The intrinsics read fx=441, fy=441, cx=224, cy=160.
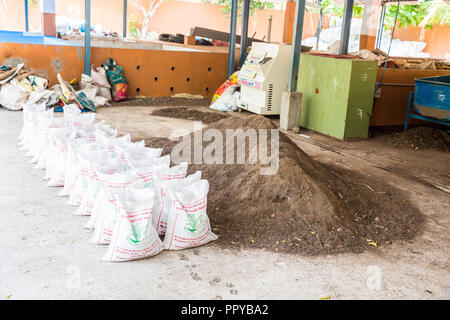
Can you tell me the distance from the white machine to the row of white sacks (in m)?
4.70

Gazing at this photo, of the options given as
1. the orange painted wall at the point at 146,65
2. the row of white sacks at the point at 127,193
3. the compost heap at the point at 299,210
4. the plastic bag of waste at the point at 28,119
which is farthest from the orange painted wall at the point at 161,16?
the compost heap at the point at 299,210

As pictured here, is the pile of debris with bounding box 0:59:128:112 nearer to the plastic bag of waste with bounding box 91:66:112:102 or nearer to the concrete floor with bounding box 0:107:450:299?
the plastic bag of waste with bounding box 91:66:112:102

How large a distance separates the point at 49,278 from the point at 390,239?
2.81m

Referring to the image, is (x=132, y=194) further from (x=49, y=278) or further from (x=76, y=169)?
(x=76, y=169)

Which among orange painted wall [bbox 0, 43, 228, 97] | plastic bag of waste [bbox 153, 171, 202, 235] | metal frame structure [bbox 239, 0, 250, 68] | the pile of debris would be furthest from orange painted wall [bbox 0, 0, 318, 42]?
plastic bag of waste [bbox 153, 171, 202, 235]

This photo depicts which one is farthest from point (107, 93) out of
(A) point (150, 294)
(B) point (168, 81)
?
(A) point (150, 294)

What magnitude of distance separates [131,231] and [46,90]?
6214mm

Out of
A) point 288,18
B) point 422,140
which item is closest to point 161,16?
point 288,18

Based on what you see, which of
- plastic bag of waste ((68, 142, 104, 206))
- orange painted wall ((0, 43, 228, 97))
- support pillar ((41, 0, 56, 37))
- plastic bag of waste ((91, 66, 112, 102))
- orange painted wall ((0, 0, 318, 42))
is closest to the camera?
plastic bag of waste ((68, 142, 104, 206))

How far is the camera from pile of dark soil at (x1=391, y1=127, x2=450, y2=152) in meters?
7.64

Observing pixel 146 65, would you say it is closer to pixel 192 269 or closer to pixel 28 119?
pixel 28 119

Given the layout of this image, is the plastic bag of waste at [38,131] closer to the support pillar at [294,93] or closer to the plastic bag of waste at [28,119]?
the plastic bag of waste at [28,119]

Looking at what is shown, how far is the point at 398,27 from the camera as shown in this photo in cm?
2158

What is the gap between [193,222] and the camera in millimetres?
3404
